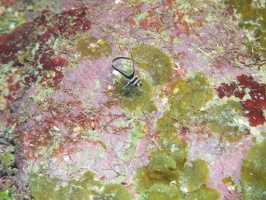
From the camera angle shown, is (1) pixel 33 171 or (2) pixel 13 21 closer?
(1) pixel 33 171

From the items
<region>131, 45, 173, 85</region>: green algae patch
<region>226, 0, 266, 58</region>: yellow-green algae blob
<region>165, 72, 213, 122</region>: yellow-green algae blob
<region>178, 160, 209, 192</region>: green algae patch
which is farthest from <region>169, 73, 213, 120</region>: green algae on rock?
<region>226, 0, 266, 58</region>: yellow-green algae blob

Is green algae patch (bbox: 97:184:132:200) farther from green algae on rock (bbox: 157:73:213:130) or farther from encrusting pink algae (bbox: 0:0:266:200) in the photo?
green algae on rock (bbox: 157:73:213:130)

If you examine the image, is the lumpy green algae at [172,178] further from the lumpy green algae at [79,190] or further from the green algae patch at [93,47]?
the green algae patch at [93,47]

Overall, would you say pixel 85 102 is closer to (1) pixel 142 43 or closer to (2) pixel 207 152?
(1) pixel 142 43

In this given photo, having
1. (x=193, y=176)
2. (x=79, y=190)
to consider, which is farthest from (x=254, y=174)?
(x=79, y=190)

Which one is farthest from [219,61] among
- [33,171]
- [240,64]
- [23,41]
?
[23,41]

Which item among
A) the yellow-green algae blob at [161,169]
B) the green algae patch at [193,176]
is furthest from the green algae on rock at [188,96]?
the green algae patch at [193,176]
